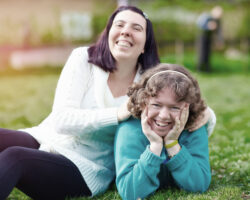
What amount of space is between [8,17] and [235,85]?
887cm

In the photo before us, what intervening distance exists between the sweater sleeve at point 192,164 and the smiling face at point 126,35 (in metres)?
0.81

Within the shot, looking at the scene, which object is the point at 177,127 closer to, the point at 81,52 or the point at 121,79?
the point at 121,79

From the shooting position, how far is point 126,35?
3.18 m

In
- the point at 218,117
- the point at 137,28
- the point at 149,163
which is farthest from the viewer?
the point at 218,117

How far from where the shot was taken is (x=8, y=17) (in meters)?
15.2

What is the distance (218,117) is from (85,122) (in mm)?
4049

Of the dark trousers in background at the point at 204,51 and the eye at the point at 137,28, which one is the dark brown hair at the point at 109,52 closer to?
the eye at the point at 137,28

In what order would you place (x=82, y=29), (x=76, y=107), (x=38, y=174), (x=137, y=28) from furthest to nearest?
(x=82, y=29) < (x=137, y=28) < (x=76, y=107) < (x=38, y=174)

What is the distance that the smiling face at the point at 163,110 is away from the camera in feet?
8.79

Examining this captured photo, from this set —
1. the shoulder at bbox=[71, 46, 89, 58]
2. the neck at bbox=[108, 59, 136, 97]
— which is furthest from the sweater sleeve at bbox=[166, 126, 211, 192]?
the shoulder at bbox=[71, 46, 89, 58]

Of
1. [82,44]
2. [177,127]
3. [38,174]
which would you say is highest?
[177,127]

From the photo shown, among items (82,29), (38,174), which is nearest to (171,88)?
(38,174)

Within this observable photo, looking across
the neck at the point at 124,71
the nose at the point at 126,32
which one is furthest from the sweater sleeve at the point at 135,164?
the nose at the point at 126,32

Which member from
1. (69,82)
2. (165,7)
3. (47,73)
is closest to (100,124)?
(69,82)
